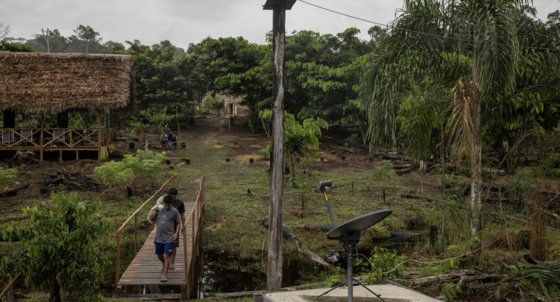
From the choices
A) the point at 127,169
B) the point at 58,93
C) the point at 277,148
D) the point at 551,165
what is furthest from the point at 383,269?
the point at 58,93

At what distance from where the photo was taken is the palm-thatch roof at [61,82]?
1906 centimetres

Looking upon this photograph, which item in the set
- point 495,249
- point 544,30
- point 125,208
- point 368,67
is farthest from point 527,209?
point 125,208

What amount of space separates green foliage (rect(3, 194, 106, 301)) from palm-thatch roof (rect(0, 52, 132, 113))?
14.1 metres

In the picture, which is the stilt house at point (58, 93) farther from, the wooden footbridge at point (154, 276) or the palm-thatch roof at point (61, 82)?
the wooden footbridge at point (154, 276)

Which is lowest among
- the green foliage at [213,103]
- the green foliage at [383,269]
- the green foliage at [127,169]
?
the green foliage at [383,269]

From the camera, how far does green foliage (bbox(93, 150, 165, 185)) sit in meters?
13.4

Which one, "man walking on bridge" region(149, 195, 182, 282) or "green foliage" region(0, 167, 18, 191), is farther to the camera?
"green foliage" region(0, 167, 18, 191)

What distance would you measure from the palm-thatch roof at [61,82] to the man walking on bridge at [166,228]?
13.3m

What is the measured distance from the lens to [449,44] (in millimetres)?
8555

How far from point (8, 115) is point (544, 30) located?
21.3 m

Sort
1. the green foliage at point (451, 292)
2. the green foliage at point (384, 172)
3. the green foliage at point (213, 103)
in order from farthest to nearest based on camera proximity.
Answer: the green foliage at point (213, 103)
the green foliage at point (384, 172)
the green foliage at point (451, 292)

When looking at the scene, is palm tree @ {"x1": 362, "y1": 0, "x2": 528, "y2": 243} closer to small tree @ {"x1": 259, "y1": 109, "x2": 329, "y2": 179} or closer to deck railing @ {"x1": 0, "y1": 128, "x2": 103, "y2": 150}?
small tree @ {"x1": 259, "y1": 109, "x2": 329, "y2": 179}

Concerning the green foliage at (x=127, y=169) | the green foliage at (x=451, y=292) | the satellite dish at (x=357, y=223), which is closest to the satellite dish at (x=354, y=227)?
the satellite dish at (x=357, y=223)

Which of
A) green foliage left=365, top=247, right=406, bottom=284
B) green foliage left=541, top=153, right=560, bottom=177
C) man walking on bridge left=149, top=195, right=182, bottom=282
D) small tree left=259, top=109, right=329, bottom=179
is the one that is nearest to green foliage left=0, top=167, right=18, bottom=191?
small tree left=259, top=109, right=329, bottom=179
